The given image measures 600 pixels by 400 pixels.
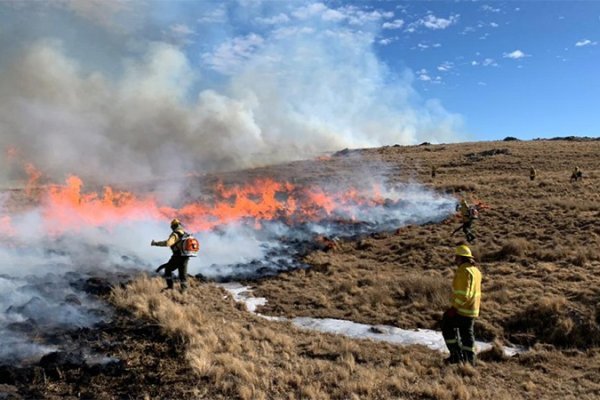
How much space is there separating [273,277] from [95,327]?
9989 mm

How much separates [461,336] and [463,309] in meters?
0.66

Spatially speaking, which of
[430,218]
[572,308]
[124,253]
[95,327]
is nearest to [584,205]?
[430,218]

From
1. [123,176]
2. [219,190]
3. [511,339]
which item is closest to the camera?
[511,339]

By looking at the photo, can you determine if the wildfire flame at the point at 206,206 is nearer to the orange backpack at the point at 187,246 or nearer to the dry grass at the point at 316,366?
the orange backpack at the point at 187,246

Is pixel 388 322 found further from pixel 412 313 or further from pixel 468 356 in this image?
pixel 468 356

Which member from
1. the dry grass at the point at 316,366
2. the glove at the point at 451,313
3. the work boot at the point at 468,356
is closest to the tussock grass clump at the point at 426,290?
the dry grass at the point at 316,366

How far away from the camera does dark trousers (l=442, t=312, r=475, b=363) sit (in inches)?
344

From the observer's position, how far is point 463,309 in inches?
340

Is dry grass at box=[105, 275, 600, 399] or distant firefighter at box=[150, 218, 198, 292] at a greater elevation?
distant firefighter at box=[150, 218, 198, 292]

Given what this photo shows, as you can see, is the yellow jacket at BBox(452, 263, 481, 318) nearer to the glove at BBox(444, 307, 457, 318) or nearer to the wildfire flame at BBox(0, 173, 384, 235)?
the glove at BBox(444, 307, 457, 318)

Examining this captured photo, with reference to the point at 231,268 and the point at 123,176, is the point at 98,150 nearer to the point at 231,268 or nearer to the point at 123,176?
the point at 123,176

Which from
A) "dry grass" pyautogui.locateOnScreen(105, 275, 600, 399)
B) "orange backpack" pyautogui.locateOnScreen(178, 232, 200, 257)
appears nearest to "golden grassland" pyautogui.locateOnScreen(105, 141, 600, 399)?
"dry grass" pyautogui.locateOnScreen(105, 275, 600, 399)

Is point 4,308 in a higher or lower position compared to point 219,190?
lower

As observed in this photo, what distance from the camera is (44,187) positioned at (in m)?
26.7
